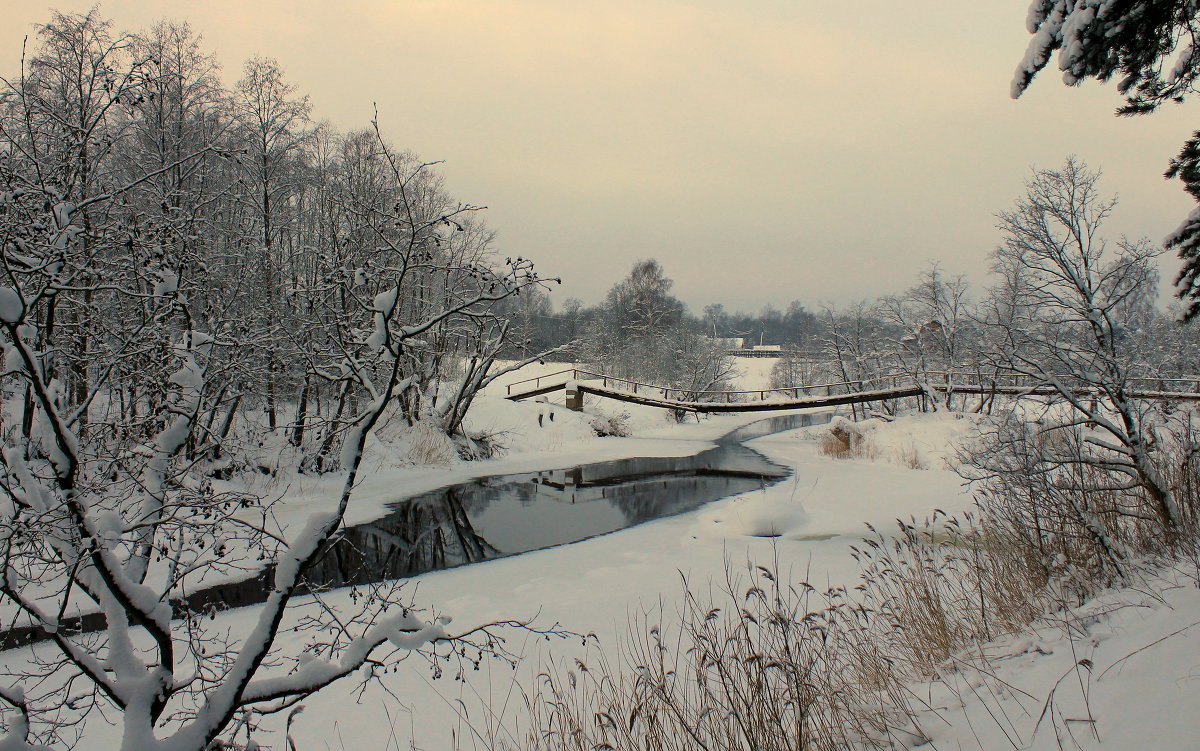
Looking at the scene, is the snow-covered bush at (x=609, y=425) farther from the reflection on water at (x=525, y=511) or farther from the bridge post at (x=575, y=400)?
the reflection on water at (x=525, y=511)

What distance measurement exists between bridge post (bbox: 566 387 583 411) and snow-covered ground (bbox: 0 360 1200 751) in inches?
328

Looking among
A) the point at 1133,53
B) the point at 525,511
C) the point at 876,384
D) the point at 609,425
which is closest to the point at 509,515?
the point at 525,511

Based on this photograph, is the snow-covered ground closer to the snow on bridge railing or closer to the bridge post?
the snow on bridge railing

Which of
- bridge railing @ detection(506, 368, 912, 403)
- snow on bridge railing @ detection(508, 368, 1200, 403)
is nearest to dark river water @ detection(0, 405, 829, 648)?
snow on bridge railing @ detection(508, 368, 1200, 403)

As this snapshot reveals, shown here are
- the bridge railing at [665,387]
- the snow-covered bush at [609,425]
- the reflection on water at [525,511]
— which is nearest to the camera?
the reflection on water at [525,511]

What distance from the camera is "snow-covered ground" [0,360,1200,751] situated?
2270mm

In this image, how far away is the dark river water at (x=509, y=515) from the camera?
789 centimetres

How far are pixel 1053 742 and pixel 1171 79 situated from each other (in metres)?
3.44

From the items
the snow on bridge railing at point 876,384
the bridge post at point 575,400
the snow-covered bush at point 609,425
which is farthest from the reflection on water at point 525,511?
the bridge post at point 575,400

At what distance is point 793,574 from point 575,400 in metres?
19.6

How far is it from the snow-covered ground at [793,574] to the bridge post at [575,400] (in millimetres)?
8319

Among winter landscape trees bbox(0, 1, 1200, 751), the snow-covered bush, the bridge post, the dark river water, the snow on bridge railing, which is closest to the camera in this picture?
winter landscape trees bbox(0, 1, 1200, 751)

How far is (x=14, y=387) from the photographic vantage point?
1206 centimetres

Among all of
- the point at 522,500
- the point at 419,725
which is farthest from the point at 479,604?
the point at 522,500
